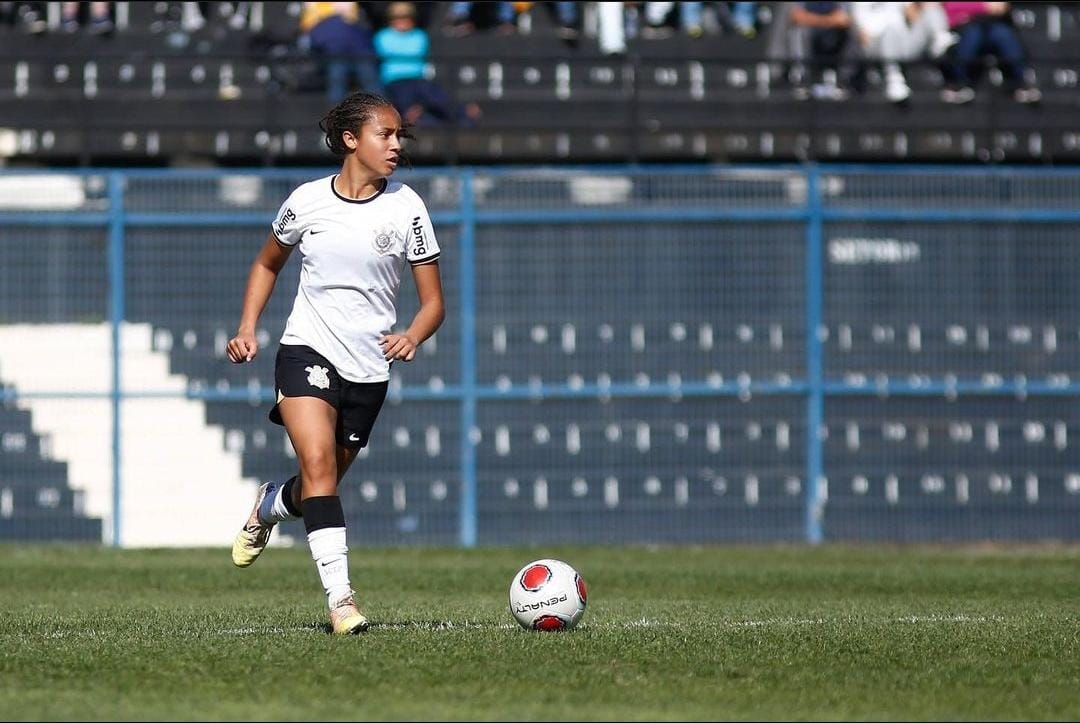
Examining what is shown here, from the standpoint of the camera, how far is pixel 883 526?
51.0ft

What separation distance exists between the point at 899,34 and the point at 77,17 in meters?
8.06

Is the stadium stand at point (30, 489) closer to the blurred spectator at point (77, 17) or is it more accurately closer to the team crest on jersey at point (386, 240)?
the blurred spectator at point (77, 17)

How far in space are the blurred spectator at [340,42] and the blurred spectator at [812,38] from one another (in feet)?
13.2

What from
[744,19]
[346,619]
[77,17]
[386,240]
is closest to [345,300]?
[386,240]

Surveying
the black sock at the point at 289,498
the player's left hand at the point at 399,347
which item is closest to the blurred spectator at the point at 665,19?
the black sock at the point at 289,498

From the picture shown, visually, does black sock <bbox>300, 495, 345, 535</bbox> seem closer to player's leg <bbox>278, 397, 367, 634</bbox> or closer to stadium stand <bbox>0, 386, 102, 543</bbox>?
player's leg <bbox>278, 397, 367, 634</bbox>

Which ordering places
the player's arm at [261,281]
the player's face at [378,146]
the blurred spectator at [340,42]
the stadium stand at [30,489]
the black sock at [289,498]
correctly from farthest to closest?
1. the blurred spectator at [340,42]
2. the stadium stand at [30,489]
3. the black sock at [289,498]
4. the player's arm at [261,281]
5. the player's face at [378,146]

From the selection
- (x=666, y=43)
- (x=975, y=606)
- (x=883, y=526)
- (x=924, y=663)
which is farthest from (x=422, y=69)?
(x=924, y=663)

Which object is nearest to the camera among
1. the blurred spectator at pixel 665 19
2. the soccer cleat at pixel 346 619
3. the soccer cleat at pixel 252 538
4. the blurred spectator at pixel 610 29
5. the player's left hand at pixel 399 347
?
the soccer cleat at pixel 346 619

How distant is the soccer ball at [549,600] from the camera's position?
24.4 ft

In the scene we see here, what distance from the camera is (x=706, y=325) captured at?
15.6 metres

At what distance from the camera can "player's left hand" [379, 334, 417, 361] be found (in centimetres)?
743

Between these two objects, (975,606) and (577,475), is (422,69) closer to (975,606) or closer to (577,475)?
(577,475)

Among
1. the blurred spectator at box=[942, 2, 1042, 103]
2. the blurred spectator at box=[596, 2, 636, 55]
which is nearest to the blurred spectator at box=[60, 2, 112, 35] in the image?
the blurred spectator at box=[596, 2, 636, 55]
